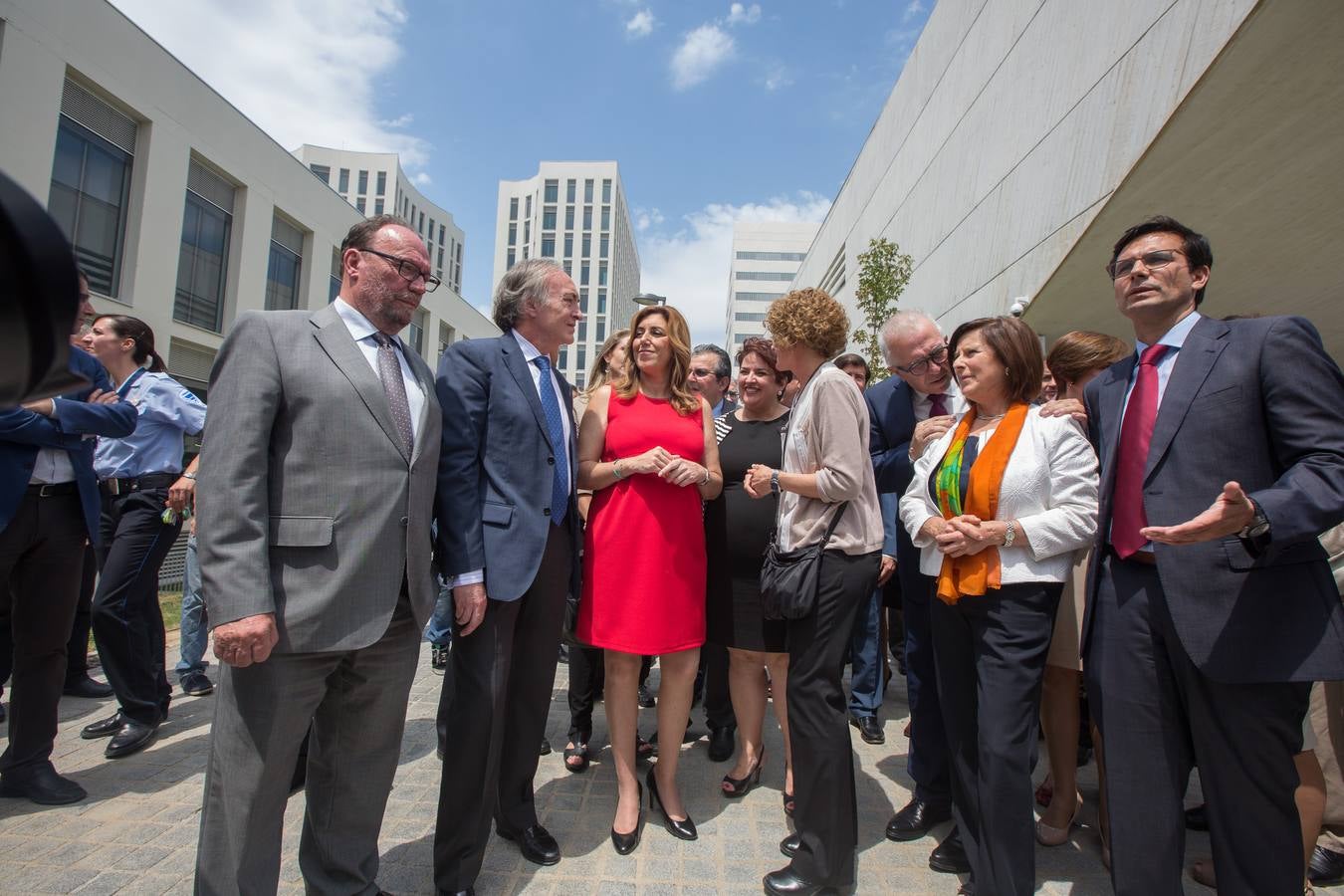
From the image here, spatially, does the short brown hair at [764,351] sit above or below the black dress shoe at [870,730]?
above

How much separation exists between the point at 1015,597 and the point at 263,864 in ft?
8.58

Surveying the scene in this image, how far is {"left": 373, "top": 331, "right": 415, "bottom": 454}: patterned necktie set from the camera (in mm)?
2260

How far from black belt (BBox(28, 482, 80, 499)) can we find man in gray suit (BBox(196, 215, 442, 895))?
1.98 m

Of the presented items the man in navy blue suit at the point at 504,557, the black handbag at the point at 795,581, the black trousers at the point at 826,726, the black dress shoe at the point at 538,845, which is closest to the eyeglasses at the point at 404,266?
the man in navy blue suit at the point at 504,557

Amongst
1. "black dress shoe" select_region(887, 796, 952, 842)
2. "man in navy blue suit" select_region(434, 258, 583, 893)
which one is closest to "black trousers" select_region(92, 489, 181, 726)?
"man in navy blue suit" select_region(434, 258, 583, 893)

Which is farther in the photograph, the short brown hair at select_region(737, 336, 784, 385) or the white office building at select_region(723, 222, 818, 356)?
the white office building at select_region(723, 222, 818, 356)

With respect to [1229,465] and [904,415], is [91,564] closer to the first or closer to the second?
[904,415]

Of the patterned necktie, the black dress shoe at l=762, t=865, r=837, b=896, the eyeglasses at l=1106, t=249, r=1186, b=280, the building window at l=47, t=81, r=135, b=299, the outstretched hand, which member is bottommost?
the black dress shoe at l=762, t=865, r=837, b=896

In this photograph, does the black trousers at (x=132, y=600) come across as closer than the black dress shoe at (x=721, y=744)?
Yes

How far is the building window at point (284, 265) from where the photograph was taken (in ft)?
75.7

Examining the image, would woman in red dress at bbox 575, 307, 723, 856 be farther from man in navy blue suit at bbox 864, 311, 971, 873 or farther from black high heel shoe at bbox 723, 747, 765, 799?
man in navy blue suit at bbox 864, 311, 971, 873

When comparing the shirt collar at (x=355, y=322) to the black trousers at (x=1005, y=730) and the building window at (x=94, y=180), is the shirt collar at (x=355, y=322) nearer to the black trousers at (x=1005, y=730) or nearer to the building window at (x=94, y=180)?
the black trousers at (x=1005, y=730)

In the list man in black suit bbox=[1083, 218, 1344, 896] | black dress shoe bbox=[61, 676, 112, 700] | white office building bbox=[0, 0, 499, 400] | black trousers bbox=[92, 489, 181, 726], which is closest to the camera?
man in black suit bbox=[1083, 218, 1344, 896]

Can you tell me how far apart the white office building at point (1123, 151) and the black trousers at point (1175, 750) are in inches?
197
